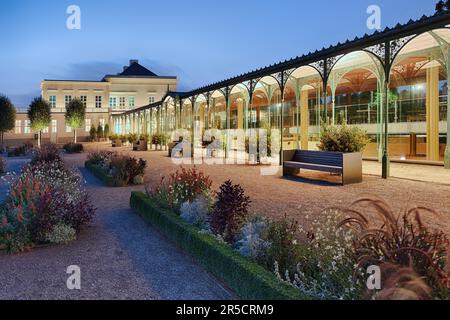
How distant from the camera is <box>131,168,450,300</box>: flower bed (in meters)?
2.60

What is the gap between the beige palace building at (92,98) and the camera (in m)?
49.9

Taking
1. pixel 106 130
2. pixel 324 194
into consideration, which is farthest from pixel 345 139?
pixel 106 130

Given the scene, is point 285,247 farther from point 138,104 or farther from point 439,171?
point 138,104

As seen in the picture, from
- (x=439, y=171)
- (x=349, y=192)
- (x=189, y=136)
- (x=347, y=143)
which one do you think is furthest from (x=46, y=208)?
(x=189, y=136)

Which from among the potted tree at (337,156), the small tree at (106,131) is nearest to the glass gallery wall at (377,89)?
the potted tree at (337,156)

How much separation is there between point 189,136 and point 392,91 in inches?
457

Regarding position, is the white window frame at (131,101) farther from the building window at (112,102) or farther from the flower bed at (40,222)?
the flower bed at (40,222)

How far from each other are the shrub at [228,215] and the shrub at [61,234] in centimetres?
192

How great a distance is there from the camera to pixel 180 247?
4.86 m

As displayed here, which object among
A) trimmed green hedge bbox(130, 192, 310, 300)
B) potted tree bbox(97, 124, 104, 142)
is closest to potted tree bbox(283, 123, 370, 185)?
trimmed green hedge bbox(130, 192, 310, 300)

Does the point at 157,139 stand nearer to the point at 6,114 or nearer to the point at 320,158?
the point at 6,114

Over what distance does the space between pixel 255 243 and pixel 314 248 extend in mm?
578

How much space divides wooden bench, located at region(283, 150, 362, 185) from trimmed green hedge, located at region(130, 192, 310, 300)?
5.44 metres

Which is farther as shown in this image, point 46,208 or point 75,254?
point 46,208
